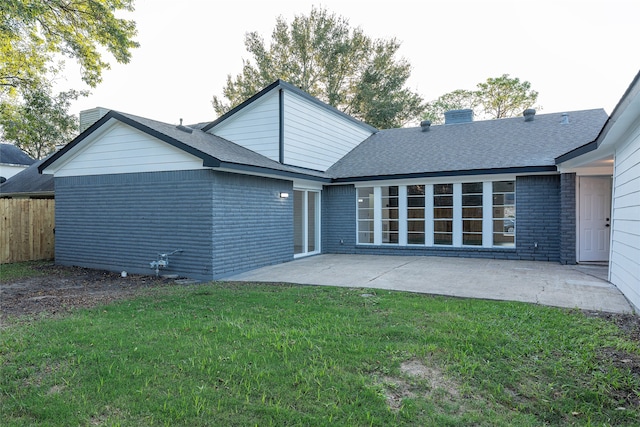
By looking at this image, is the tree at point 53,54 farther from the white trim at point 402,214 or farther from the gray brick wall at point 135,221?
the white trim at point 402,214

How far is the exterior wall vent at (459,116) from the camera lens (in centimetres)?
1552

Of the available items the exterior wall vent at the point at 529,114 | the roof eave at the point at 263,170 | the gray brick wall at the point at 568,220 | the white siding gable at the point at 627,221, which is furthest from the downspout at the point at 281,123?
the exterior wall vent at the point at 529,114

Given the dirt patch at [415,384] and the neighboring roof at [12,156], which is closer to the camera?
the dirt patch at [415,384]

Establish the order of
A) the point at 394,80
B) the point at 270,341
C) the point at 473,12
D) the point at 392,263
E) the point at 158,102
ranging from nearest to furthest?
the point at 270,341
the point at 392,263
the point at 473,12
the point at 158,102
the point at 394,80

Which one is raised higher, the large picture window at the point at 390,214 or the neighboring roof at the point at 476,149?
the neighboring roof at the point at 476,149

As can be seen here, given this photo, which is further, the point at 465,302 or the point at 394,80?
the point at 394,80

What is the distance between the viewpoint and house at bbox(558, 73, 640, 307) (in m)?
5.41

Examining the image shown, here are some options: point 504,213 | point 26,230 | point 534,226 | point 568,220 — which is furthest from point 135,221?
point 568,220

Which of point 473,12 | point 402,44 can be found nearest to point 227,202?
point 473,12

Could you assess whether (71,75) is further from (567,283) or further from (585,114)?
(585,114)

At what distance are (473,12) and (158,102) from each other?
18543 millimetres

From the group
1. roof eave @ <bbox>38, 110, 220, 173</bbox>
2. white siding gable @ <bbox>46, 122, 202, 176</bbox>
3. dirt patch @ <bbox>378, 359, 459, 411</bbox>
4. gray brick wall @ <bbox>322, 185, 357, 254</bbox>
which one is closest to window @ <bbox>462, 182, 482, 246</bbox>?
gray brick wall @ <bbox>322, 185, 357, 254</bbox>

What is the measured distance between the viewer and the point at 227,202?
8547 millimetres

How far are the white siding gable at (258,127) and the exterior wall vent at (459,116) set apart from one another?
302 inches
